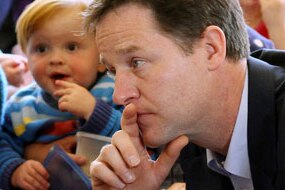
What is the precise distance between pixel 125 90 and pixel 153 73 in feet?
0.22

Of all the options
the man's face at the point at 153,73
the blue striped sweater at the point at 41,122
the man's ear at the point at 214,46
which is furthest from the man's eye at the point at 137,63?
the blue striped sweater at the point at 41,122

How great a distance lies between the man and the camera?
103cm

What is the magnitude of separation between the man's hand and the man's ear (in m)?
0.17

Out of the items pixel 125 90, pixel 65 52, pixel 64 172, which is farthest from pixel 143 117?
pixel 65 52

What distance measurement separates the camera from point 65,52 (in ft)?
5.10

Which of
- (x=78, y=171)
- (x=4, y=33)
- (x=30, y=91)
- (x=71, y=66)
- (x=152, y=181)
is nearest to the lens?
(x=152, y=181)

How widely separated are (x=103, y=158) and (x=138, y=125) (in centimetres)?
11

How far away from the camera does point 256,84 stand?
1.08 meters

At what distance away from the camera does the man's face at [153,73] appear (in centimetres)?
103

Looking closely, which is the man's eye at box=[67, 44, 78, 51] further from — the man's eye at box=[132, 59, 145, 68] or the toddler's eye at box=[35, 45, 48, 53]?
the man's eye at box=[132, 59, 145, 68]

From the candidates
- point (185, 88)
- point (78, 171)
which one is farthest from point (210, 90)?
point (78, 171)

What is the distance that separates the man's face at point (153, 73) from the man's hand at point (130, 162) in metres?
0.04

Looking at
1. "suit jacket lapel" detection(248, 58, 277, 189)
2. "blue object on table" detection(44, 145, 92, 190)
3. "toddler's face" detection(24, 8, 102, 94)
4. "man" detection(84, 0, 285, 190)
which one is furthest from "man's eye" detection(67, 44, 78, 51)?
"suit jacket lapel" detection(248, 58, 277, 189)

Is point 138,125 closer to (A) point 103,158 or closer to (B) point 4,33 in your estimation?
(A) point 103,158
